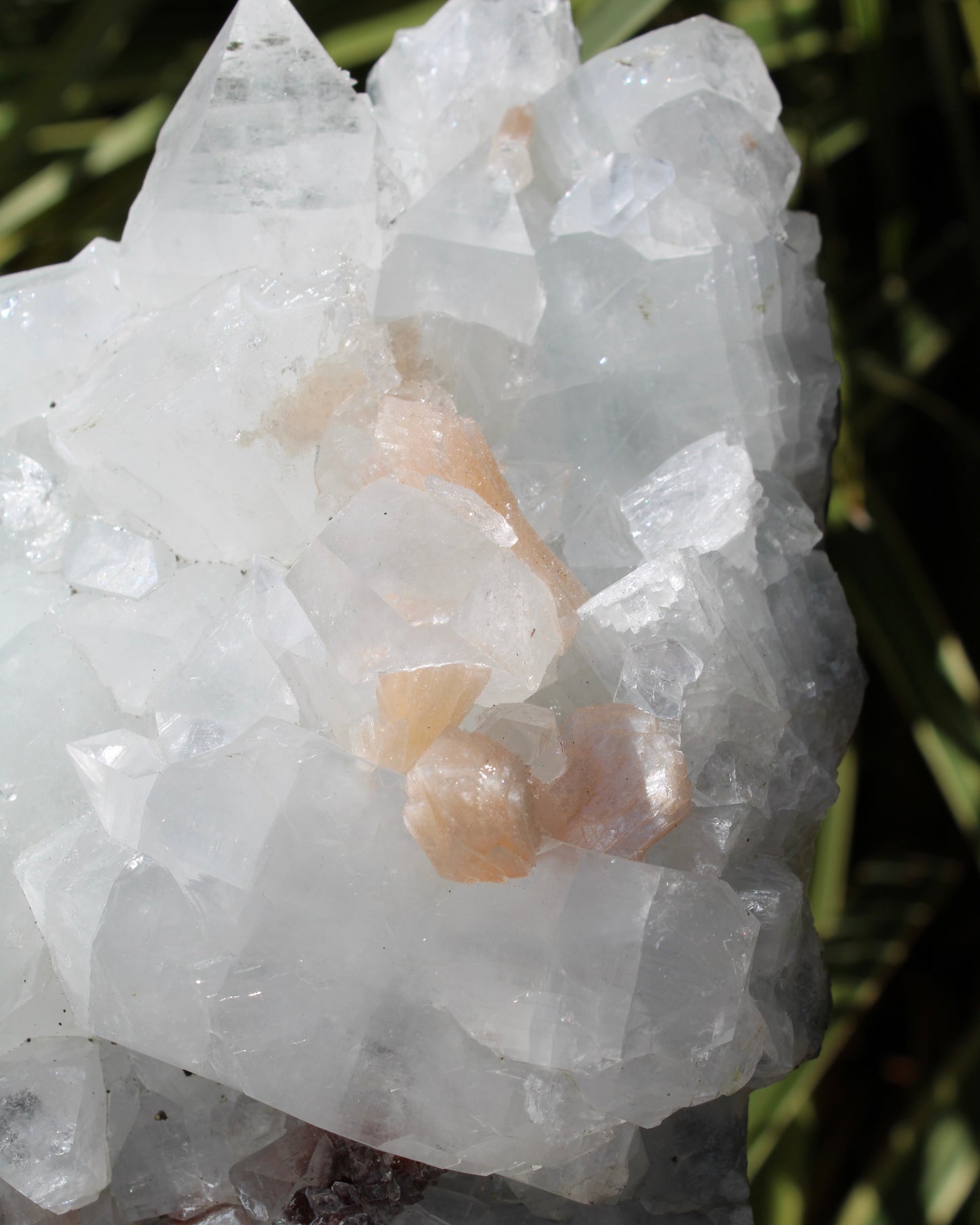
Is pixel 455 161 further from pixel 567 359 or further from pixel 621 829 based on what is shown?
pixel 621 829

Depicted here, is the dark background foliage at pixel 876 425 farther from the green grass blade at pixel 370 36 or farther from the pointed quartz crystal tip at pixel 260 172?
the pointed quartz crystal tip at pixel 260 172

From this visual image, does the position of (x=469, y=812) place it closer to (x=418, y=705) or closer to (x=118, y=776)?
(x=418, y=705)

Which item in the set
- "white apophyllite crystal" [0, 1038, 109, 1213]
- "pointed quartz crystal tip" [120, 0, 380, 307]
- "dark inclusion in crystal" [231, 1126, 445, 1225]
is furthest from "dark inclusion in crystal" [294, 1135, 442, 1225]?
"pointed quartz crystal tip" [120, 0, 380, 307]

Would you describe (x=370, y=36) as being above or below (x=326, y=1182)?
above

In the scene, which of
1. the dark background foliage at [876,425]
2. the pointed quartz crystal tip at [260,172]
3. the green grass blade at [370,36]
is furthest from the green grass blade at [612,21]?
the pointed quartz crystal tip at [260,172]

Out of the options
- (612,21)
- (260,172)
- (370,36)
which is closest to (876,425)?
(612,21)

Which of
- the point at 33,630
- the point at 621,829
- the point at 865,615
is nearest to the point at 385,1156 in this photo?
the point at 621,829
